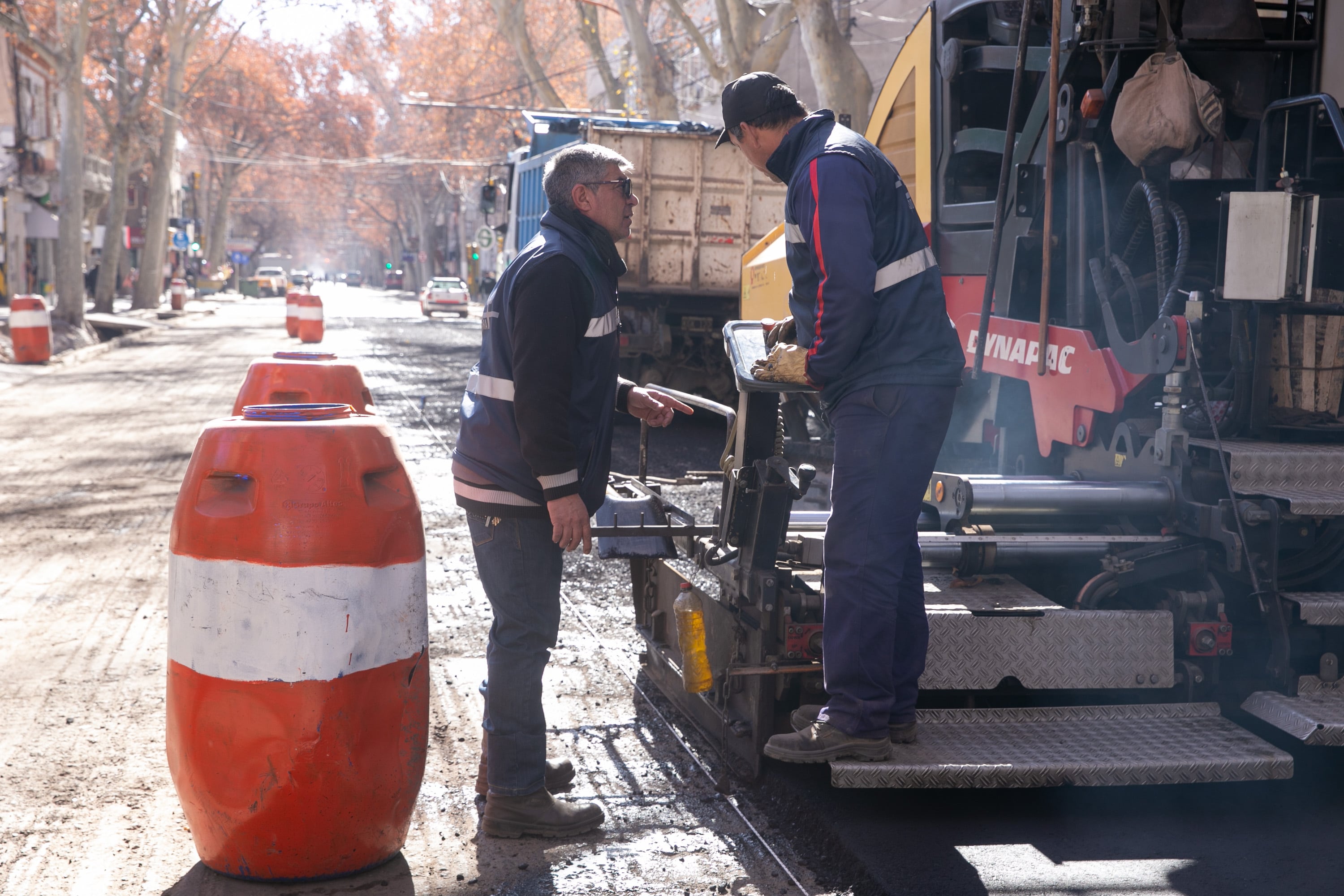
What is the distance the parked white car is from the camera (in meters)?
45.3

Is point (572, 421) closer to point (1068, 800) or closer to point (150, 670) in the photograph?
point (1068, 800)

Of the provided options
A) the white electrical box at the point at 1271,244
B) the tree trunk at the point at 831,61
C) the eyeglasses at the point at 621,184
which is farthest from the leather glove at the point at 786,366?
the tree trunk at the point at 831,61

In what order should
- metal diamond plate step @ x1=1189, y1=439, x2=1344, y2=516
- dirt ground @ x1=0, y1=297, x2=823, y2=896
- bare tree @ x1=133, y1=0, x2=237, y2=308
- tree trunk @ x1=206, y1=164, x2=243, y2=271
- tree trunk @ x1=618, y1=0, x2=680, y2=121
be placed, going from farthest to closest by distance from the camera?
tree trunk @ x1=206, y1=164, x2=243, y2=271, bare tree @ x1=133, y1=0, x2=237, y2=308, tree trunk @ x1=618, y1=0, x2=680, y2=121, metal diamond plate step @ x1=1189, y1=439, x2=1344, y2=516, dirt ground @ x1=0, y1=297, x2=823, y2=896

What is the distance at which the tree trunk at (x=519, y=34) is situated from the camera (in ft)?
98.4

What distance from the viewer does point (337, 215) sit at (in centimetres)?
12762

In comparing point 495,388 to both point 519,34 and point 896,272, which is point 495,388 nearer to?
point 896,272

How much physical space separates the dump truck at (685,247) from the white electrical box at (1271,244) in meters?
10.1

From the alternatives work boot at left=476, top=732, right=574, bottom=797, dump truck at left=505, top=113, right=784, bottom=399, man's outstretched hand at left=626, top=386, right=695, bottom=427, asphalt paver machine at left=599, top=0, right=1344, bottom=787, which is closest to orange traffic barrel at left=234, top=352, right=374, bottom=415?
asphalt paver machine at left=599, top=0, right=1344, bottom=787

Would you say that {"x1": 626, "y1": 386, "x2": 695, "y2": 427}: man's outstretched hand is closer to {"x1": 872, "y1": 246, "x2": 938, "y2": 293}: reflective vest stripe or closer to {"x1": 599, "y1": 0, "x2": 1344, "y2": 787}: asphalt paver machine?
{"x1": 599, "y1": 0, "x2": 1344, "y2": 787}: asphalt paver machine

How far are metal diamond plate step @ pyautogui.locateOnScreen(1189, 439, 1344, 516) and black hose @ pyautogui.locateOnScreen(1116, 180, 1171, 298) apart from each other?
703mm

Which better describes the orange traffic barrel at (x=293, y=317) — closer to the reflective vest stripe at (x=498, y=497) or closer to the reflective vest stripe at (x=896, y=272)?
the reflective vest stripe at (x=498, y=497)

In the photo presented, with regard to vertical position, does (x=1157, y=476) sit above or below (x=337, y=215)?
below

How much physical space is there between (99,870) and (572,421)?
5.56ft

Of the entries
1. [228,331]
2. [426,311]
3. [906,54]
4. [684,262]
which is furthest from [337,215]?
[906,54]
